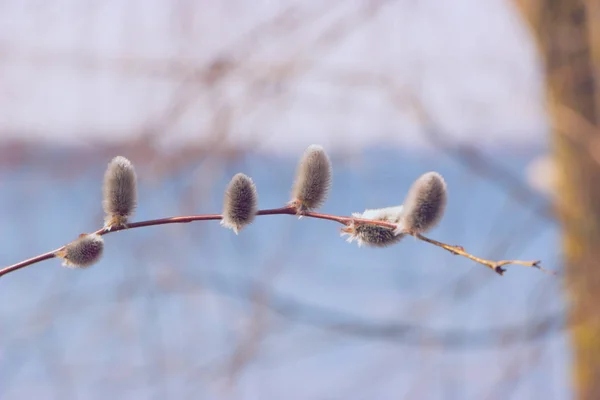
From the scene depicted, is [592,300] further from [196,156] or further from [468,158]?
[196,156]

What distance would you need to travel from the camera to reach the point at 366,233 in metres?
0.42

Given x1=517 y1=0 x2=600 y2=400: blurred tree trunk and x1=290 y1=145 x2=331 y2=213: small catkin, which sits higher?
x1=517 y1=0 x2=600 y2=400: blurred tree trunk

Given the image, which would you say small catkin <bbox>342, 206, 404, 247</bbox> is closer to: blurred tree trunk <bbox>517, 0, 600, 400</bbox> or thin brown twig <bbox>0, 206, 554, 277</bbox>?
thin brown twig <bbox>0, 206, 554, 277</bbox>

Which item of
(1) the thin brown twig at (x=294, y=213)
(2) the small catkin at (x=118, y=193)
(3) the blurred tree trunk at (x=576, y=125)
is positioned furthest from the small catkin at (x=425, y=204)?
(3) the blurred tree trunk at (x=576, y=125)

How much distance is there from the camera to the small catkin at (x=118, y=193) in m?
0.43

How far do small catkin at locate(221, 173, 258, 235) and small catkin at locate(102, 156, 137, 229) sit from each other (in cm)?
6

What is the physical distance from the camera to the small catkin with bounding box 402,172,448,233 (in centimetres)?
39

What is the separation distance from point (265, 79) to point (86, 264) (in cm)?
106

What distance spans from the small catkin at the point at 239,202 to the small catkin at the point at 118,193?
0.06m

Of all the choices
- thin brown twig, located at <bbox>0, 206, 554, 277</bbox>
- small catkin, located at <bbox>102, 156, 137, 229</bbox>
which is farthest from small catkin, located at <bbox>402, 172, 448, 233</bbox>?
small catkin, located at <bbox>102, 156, 137, 229</bbox>

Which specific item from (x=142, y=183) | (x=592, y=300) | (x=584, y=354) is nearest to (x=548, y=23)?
(x=592, y=300)

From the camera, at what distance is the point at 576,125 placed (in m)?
1.94

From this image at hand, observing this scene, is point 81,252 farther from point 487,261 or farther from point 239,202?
point 487,261

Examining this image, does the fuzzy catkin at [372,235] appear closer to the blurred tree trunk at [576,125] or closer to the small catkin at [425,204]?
the small catkin at [425,204]
